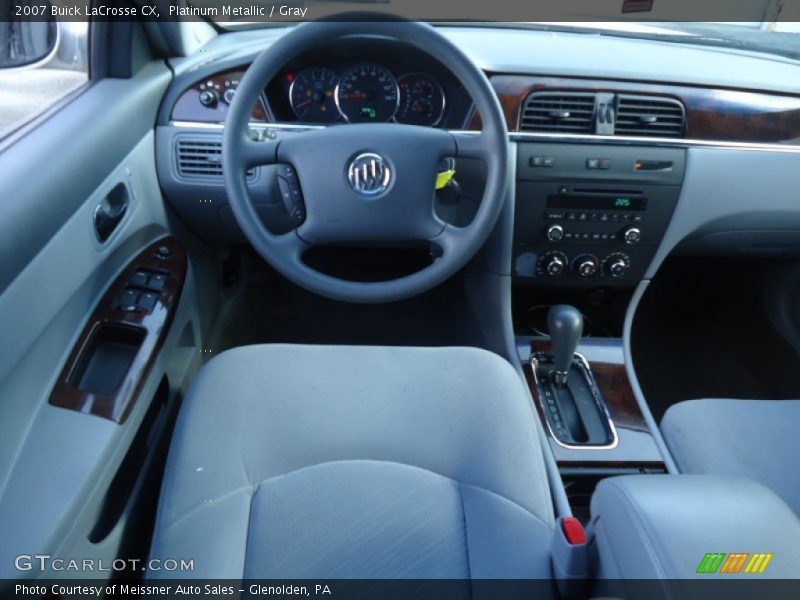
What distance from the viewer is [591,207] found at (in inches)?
66.1

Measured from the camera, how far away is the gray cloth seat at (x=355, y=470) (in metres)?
0.93

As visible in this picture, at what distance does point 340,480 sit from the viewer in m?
1.03

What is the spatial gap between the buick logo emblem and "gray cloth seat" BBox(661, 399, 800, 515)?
2.68 ft

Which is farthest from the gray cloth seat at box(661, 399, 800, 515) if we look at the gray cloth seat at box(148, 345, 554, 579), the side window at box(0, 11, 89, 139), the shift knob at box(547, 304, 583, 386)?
the side window at box(0, 11, 89, 139)

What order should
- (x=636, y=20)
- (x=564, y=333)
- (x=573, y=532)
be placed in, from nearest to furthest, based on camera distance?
(x=573, y=532)
(x=564, y=333)
(x=636, y=20)

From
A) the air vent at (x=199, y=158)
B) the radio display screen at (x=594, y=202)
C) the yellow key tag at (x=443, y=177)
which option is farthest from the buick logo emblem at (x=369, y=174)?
the radio display screen at (x=594, y=202)

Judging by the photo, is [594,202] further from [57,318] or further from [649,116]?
[57,318]

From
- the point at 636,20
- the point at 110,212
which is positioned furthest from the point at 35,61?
the point at 636,20

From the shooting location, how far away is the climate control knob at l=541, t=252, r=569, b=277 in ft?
5.74

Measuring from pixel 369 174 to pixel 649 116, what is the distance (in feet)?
2.68

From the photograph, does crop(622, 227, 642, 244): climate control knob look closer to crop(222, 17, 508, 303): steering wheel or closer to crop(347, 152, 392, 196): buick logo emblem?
crop(222, 17, 508, 303): steering wheel

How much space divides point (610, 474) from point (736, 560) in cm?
81

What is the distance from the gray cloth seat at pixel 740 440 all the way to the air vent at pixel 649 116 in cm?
71

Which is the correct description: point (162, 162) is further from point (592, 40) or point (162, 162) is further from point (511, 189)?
point (592, 40)
